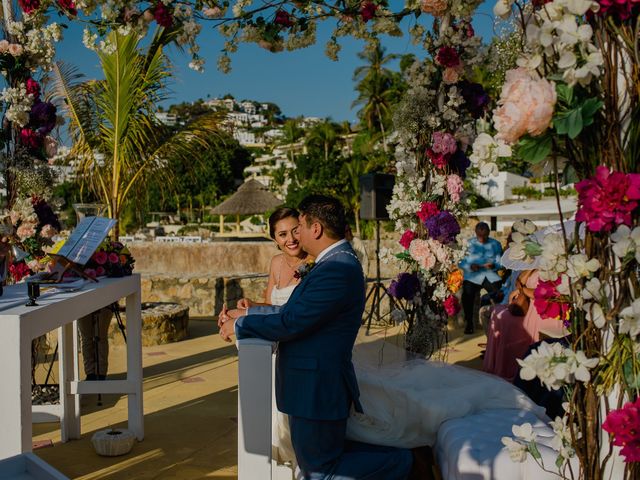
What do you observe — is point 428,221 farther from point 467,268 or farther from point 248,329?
point 467,268

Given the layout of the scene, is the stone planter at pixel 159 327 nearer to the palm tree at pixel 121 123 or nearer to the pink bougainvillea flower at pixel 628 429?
the palm tree at pixel 121 123

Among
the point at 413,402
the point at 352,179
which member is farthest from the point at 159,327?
the point at 352,179

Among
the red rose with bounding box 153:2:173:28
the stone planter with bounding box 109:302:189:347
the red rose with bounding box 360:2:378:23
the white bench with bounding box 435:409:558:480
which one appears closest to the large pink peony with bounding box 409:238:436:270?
the red rose with bounding box 360:2:378:23

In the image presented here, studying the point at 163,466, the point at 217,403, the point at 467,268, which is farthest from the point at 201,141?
the point at 163,466

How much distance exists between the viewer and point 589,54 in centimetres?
173

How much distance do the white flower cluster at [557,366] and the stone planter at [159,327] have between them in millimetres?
7413

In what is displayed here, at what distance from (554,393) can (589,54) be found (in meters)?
3.01

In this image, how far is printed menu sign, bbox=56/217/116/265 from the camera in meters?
4.21

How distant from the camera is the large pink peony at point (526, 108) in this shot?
1741 millimetres

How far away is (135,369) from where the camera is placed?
484 centimetres

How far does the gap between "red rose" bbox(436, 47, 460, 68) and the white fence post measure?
295cm

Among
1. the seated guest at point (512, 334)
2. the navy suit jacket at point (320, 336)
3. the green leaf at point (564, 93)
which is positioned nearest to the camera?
the green leaf at point (564, 93)

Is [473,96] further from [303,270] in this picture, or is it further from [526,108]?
[526,108]

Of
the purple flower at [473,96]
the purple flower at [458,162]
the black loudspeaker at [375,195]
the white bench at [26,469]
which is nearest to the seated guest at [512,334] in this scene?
the purple flower at [458,162]
